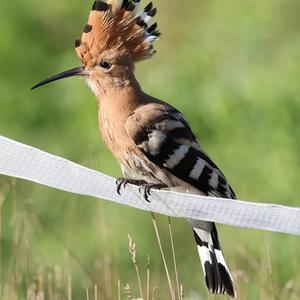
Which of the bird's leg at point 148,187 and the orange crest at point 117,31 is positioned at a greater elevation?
the orange crest at point 117,31

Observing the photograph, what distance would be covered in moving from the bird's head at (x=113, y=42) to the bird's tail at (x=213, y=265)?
61cm

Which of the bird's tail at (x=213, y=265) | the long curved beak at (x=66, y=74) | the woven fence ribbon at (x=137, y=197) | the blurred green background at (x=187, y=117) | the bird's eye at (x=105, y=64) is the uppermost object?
the blurred green background at (x=187, y=117)

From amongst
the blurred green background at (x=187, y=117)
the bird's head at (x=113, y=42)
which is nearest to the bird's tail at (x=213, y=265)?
the bird's head at (x=113, y=42)

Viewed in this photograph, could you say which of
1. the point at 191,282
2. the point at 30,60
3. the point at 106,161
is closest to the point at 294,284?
the point at 191,282

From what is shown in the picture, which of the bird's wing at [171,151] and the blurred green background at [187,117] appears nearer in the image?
the bird's wing at [171,151]

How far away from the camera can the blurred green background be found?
7.01 metres

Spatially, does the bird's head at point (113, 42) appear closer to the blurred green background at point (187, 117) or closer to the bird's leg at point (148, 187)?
the bird's leg at point (148, 187)

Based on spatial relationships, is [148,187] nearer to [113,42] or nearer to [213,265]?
[213,265]

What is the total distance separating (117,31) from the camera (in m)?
4.57

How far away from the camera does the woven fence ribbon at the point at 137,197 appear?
3.12 m

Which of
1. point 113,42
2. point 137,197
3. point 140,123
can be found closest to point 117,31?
point 113,42

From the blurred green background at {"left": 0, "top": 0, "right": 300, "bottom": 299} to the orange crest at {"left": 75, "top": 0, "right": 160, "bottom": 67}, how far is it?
1.03 m

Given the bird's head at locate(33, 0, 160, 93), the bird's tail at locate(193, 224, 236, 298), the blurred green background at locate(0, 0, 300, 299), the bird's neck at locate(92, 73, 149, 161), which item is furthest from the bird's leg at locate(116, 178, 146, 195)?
the blurred green background at locate(0, 0, 300, 299)

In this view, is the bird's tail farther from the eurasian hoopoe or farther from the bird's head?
the bird's head
